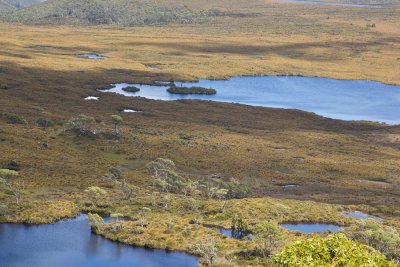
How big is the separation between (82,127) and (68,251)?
4900 cm

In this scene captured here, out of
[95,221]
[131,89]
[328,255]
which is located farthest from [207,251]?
[131,89]

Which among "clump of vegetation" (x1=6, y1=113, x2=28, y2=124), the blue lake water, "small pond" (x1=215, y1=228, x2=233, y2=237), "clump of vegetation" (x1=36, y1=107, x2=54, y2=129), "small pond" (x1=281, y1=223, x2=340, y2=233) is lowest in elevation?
the blue lake water

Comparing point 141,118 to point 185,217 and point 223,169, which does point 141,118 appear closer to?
point 223,169

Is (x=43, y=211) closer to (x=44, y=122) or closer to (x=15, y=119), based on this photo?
(x=44, y=122)

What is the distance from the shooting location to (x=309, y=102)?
522 ft

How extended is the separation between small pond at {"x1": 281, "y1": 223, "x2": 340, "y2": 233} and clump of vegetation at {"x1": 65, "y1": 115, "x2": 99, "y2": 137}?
144ft

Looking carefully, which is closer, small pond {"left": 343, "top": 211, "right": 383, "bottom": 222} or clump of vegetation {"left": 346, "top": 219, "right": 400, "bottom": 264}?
clump of vegetation {"left": 346, "top": 219, "right": 400, "bottom": 264}

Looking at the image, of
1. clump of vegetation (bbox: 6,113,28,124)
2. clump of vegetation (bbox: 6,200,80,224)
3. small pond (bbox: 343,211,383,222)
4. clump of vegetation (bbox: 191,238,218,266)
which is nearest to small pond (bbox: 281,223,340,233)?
small pond (bbox: 343,211,383,222)

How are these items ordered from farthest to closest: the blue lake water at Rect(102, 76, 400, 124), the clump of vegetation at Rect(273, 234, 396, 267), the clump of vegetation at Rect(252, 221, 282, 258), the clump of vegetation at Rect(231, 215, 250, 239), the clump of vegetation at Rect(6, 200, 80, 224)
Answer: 1. the blue lake water at Rect(102, 76, 400, 124)
2. the clump of vegetation at Rect(231, 215, 250, 239)
3. the clump of vegetation at Rect(6, 200, 80, 224)
4. the clump of vegetation at Rect(252, 221, 282, 258)
5. the clump of vegetation at Rect(273, 234, 396, 267)

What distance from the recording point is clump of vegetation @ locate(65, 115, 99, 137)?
101312mm

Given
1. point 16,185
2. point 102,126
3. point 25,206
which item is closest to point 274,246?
point 25,206

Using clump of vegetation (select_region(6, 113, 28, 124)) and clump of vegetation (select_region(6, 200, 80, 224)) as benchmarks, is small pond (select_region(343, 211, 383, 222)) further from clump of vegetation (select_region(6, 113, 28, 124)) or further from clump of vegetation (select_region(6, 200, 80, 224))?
clump of vegetation (select_region(6, 113, 28, 124))

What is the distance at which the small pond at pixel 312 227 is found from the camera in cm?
6644

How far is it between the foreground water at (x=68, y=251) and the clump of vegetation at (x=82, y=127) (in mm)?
41792
